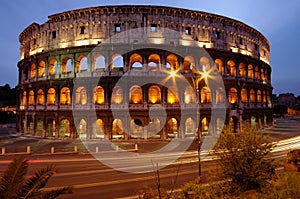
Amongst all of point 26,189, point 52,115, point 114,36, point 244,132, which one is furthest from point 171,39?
point 26,189

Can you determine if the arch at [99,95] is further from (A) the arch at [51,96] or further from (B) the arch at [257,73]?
(B) the arch at [257,73]

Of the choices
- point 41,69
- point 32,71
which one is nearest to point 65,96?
point 41,69

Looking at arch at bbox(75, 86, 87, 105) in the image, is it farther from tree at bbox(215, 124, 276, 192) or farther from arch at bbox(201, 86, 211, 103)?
tree at bbox(215, 124, 276, 192)

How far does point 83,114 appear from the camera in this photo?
2897 cm

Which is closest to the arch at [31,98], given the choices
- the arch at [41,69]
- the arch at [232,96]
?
the arch at [41,69]

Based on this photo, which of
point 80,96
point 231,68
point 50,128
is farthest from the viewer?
point 231,68

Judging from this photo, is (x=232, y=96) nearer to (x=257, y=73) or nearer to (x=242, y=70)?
(x=242, y=70)

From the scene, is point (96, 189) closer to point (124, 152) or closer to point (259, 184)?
point (259, 184)

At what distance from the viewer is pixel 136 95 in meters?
30.6

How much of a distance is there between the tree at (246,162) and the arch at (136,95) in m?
21.8

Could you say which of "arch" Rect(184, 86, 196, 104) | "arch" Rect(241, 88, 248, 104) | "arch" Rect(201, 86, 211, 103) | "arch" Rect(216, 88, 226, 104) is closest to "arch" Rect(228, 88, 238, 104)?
"arch" Rect(216, 88, 226, 104)

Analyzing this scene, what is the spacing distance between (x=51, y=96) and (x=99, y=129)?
8985mm

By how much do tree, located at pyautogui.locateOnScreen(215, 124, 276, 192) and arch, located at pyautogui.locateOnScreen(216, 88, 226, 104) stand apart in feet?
79.9

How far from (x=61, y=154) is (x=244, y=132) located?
17.4m
